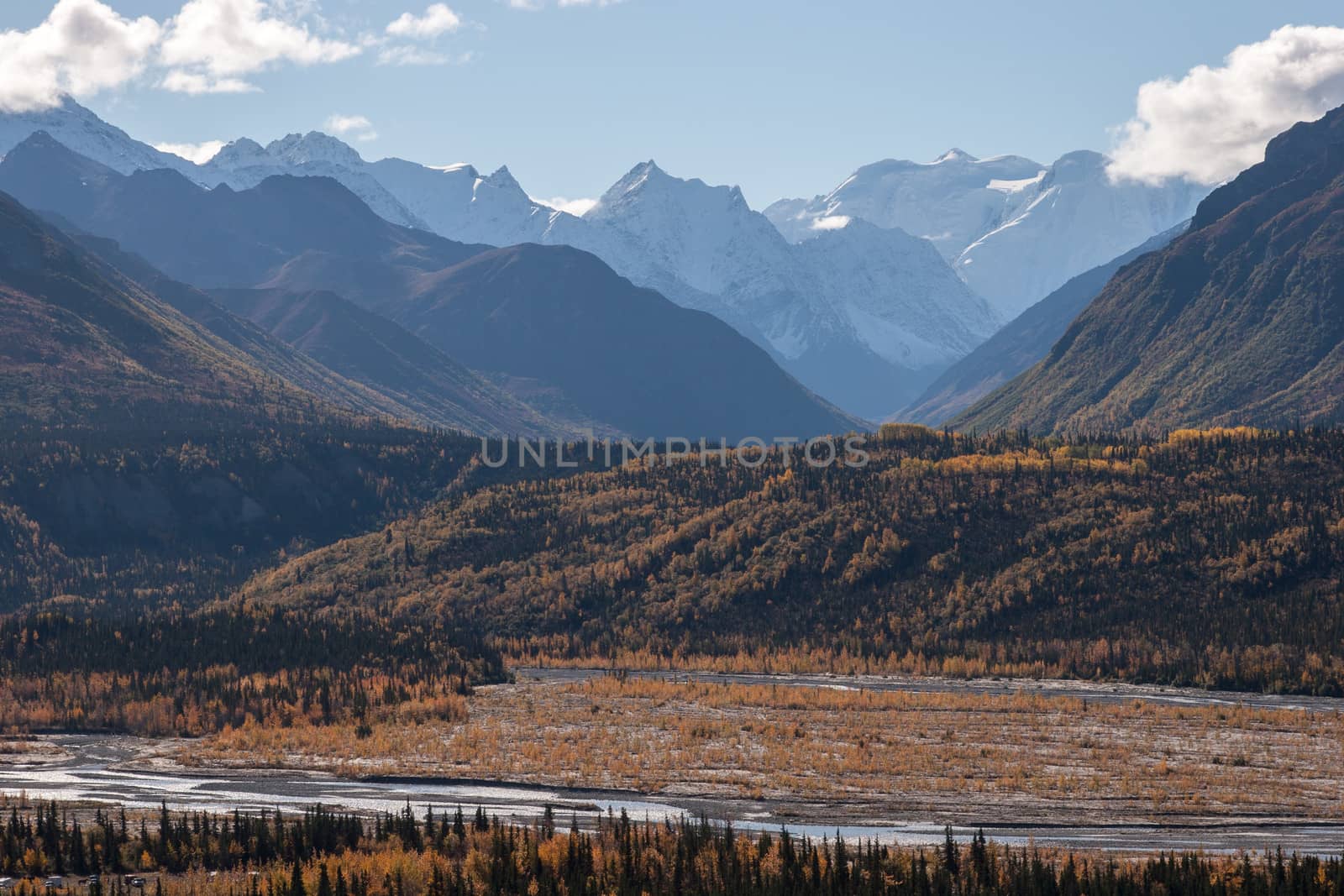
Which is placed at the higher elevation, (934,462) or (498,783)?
(934,462)

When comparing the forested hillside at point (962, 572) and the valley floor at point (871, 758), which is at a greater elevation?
the forested hillside at point (962, 572)

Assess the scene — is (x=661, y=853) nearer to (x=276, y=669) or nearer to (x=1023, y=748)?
(x=1023, y=748)

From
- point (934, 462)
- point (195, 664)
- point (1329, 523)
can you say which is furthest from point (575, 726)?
point (934, 462)

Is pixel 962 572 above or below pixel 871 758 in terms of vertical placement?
above

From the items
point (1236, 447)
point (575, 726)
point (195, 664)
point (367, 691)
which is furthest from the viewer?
point (1236, 447)

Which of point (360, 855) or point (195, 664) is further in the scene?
point (195, 664)
